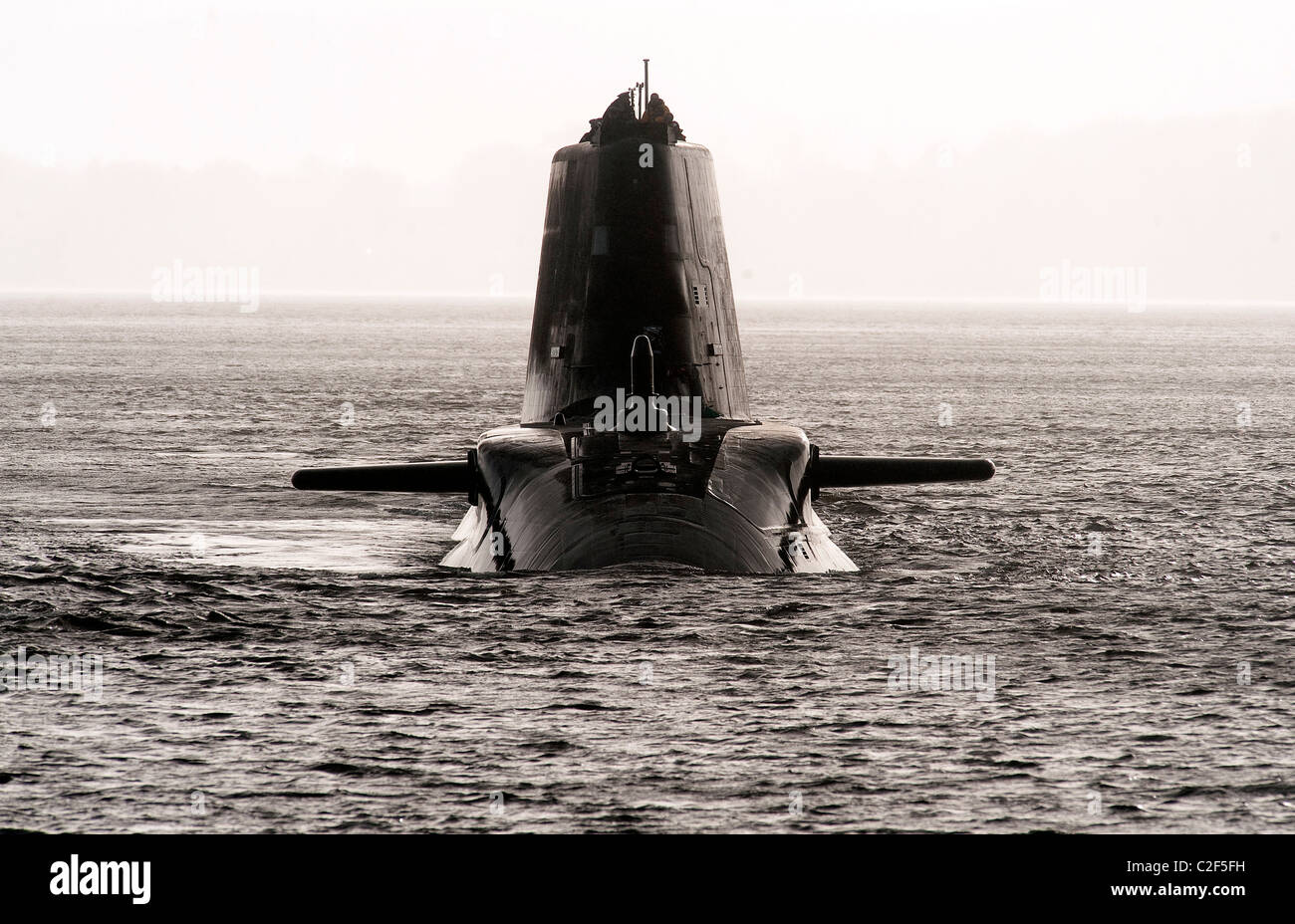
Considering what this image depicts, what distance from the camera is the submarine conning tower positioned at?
1828 centimetres

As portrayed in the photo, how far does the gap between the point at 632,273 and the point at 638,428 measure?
239 centimetres

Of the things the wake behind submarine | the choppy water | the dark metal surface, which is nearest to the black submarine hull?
the wake behind submarine

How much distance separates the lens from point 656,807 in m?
8.71

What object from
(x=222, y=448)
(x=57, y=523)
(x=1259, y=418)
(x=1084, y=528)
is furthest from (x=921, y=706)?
(x=1259, y=418)

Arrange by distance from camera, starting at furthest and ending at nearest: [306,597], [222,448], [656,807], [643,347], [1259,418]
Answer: [1259,418] < [222,448] < [643,347] < [306,597] < [656,807]

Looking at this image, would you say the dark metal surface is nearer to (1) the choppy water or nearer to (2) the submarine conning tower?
(2) the submarine conning tower

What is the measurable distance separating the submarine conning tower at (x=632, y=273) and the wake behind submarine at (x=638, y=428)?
0.02 m

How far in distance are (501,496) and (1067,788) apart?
877 centimetres

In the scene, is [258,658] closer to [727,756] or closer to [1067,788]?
[727,756]

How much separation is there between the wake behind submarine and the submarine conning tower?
21mm

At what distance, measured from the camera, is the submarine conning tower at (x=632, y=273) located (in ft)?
60.0

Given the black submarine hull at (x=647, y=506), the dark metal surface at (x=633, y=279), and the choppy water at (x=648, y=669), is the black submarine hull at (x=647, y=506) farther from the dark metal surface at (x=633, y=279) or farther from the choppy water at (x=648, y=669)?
the dark metal surface at (x=633, y=279)

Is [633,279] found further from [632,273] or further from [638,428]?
[638,428]

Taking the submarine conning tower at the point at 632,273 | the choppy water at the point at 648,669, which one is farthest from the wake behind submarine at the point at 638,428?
the choppy water at the point at 648,669
